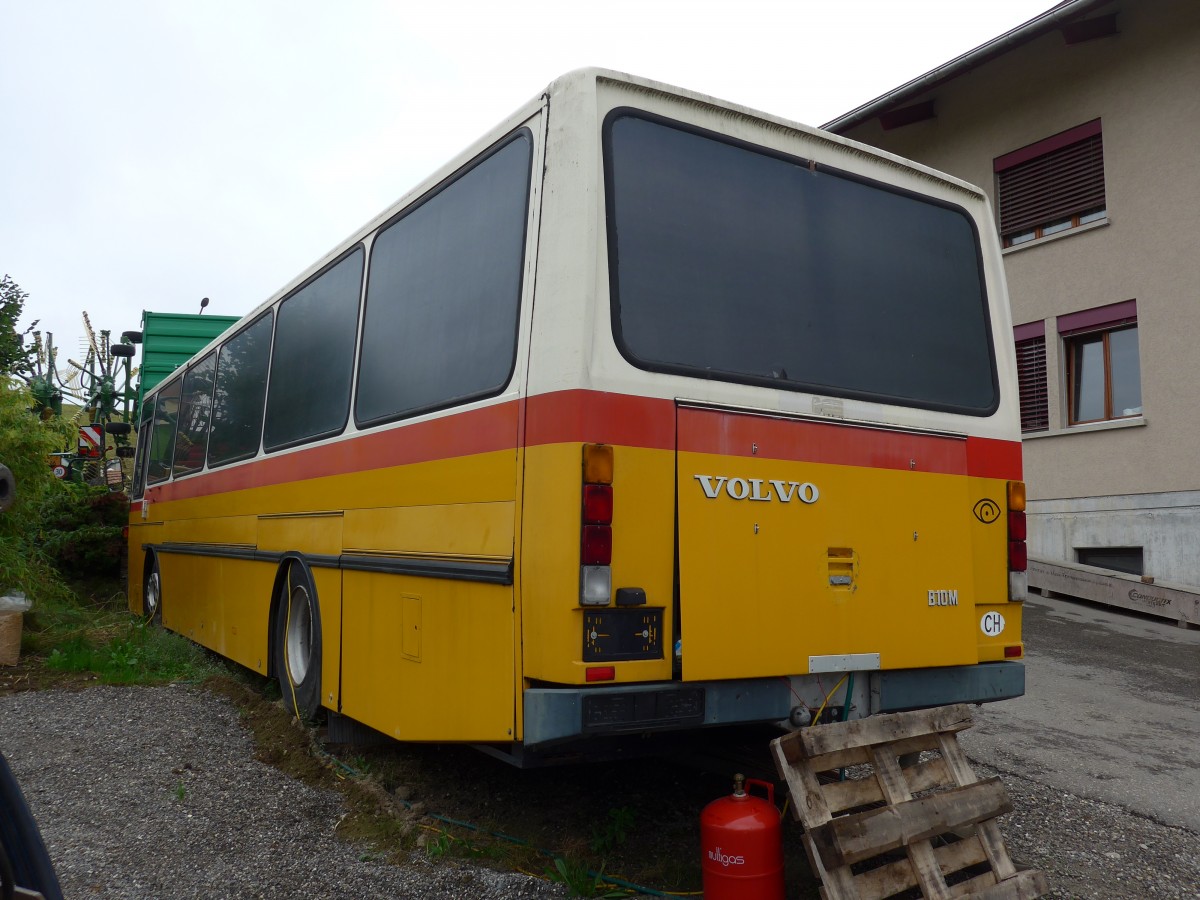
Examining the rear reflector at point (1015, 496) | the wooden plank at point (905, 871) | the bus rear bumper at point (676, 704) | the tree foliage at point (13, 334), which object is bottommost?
the wooden plank at point (905, 871)

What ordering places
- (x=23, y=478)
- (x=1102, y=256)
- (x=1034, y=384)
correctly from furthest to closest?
(x=1034, y=384) < (x=1102, y=256) < (x=23, y=478)

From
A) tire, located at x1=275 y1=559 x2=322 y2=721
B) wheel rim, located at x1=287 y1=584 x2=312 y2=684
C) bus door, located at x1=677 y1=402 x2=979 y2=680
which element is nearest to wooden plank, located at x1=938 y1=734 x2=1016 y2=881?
bus door, located at x1=677 y1=402 x2=979 y2=680

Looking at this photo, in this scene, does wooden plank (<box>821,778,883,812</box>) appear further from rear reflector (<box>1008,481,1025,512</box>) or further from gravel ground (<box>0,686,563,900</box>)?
rear reflector (<box>1008,481,1025,512</box>)

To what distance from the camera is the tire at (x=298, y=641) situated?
5570 millimetres

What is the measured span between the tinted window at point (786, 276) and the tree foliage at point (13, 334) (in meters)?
21.3

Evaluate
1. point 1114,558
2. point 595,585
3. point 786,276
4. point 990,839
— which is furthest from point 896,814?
point 1114,558

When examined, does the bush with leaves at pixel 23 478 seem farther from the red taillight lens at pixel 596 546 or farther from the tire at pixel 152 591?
the red taillight lens at pixel 596 546

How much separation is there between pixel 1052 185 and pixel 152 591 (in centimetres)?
1269

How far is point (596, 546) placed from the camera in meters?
3.41

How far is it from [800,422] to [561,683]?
1.41 metres

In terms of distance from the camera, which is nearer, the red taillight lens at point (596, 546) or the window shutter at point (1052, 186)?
the red taillight lens at point (596, 546)

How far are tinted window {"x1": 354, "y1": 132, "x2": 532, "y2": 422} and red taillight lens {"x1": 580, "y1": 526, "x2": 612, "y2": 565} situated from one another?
75 cm

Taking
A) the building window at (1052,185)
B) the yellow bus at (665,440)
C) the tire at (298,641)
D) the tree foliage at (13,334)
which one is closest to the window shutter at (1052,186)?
the building window at (1052,185)

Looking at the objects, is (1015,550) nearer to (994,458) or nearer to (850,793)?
(994,458)
